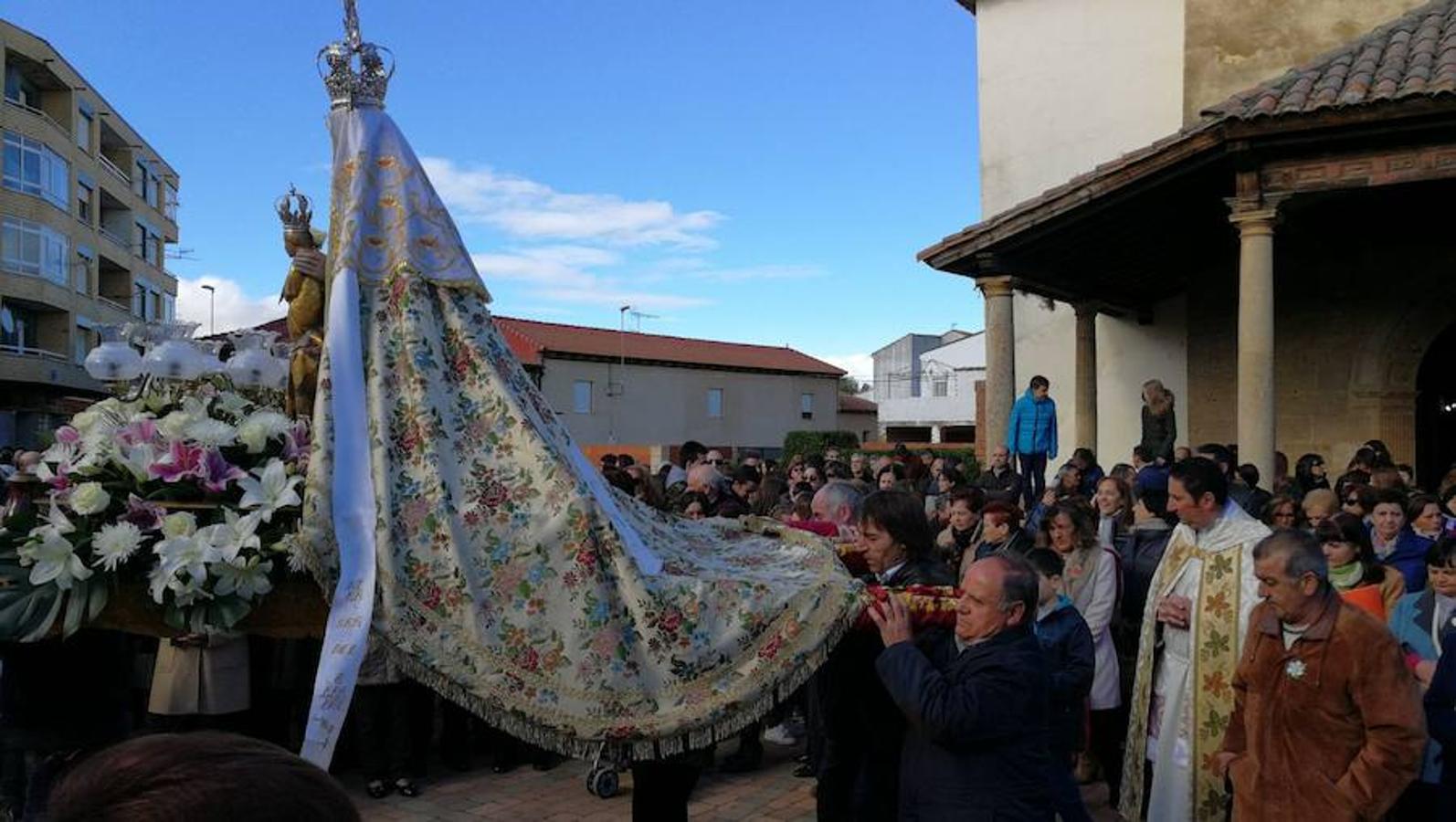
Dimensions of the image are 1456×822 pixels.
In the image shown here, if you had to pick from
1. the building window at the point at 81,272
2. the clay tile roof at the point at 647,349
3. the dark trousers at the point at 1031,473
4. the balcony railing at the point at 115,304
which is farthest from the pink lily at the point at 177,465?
the balcony railing at the point at 115,304

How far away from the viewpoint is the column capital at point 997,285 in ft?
41.4

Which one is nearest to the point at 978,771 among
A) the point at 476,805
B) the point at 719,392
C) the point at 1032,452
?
the point at 476,805

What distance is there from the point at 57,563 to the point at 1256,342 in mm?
9881

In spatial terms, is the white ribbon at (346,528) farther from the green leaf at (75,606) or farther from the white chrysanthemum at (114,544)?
the green leaf at (75,606)

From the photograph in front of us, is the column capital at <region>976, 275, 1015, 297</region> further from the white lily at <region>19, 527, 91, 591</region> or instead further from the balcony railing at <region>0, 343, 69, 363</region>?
the balcony railing at <region>0, 343, 69, 363</region>

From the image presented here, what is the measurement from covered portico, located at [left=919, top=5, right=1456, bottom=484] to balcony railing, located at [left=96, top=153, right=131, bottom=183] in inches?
1650

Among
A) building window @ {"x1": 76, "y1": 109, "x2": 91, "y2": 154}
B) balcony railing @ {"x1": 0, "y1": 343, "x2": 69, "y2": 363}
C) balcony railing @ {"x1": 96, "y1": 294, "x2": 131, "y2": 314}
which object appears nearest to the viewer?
balcony railing @ {"x1": 0, "y1": 343, "x2": 69, "y2": 363}

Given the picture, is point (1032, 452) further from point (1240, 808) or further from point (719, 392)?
point (719, 392)

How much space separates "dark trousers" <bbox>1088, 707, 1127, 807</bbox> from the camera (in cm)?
616

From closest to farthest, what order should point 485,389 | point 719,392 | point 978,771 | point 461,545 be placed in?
point 978,771 → point 461,545 → point 485,389 → point 719,392

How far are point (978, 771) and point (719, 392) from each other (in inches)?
1810

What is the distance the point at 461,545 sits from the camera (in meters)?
3.54

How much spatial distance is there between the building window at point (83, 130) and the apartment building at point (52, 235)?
4 cm

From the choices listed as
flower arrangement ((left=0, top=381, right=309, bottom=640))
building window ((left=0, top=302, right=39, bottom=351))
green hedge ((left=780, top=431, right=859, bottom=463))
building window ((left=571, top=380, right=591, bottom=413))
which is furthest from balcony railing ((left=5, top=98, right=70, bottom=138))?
flower arrangement ((left=0, top=381, right=309, bottom=640))
